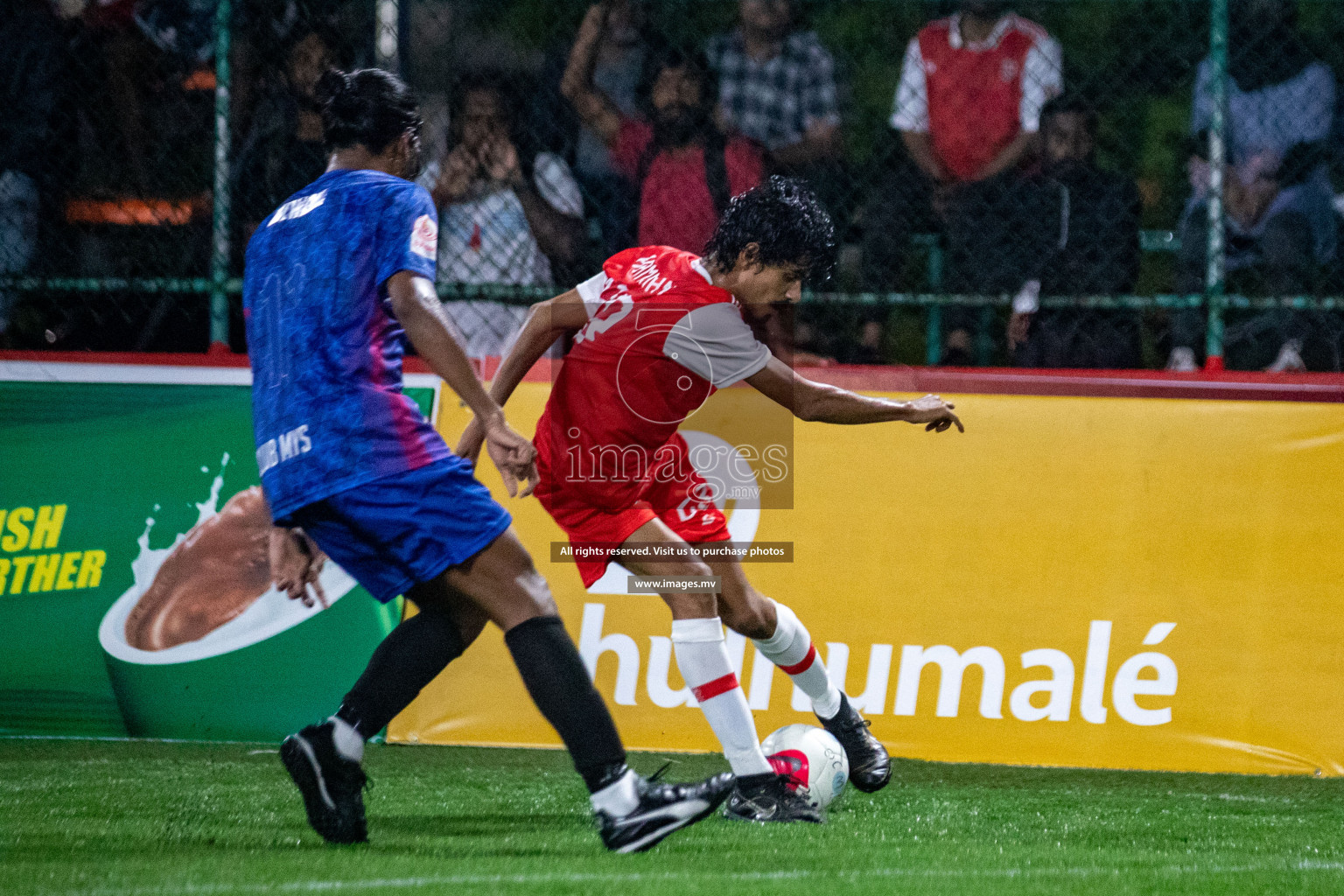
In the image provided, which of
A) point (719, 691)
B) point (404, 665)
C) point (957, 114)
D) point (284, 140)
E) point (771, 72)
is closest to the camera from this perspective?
point (404, 665)

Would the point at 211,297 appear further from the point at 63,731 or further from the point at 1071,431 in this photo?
the point at 1071,431

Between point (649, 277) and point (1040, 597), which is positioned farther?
point (1040, 597)

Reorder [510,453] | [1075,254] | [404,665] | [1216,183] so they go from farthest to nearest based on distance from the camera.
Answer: [1075,254]
[1216,183]
[404,665]
[510,453]

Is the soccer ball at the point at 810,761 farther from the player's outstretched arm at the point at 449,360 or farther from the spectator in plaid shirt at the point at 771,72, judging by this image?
the spectator in plaid shirt at the point at 771,72

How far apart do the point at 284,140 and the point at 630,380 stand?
2709 millimetres

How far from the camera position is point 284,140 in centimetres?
623

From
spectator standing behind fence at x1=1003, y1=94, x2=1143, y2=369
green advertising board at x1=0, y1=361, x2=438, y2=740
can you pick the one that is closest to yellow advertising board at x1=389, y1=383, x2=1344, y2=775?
green advertising board at x1=0, y1=361, x2=438, y2=740

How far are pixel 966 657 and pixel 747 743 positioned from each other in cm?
143

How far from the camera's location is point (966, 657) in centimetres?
Result: 527

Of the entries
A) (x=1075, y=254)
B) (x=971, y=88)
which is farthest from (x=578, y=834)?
(x=971, y=88)

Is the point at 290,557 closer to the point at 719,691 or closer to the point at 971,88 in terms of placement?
the point at 719,691

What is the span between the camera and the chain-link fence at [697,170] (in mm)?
6125

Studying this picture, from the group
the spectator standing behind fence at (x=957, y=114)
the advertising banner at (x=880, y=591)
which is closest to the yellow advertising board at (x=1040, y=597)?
the advertising banner at (x=880, y=591)

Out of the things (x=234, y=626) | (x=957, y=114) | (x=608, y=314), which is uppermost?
(x=957, y=114)
